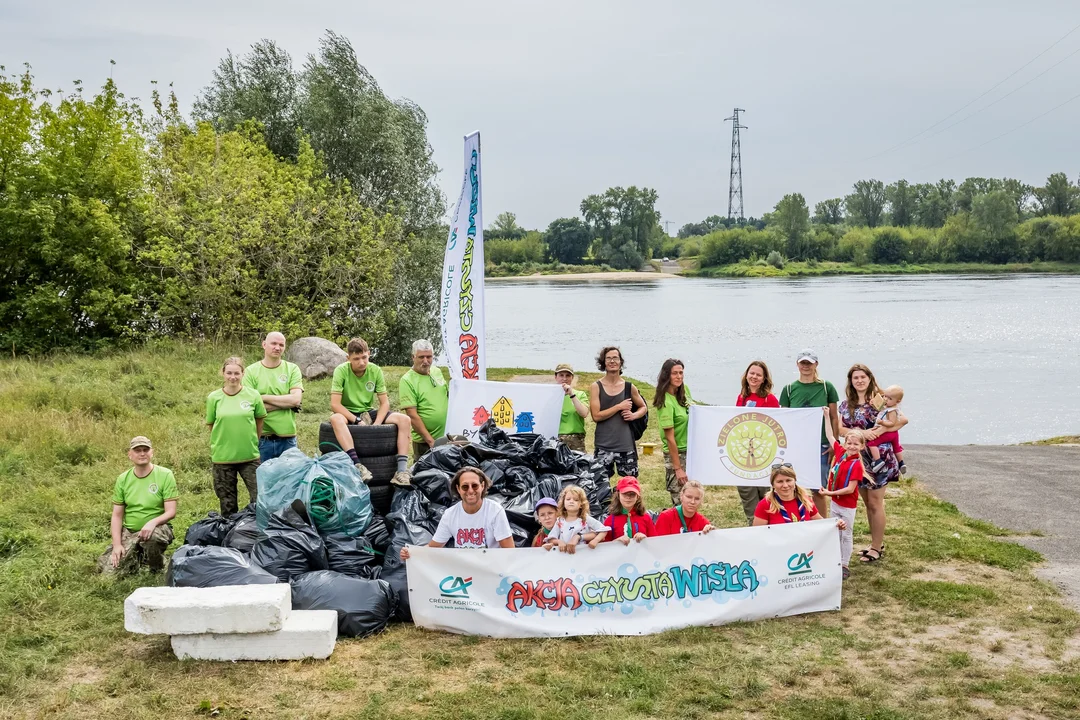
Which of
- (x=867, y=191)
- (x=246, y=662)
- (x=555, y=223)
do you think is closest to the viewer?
(x=246, y=662)

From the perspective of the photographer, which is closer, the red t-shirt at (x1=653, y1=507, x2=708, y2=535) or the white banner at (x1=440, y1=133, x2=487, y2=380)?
the red t-shirt at (x1=653, y1=507, x2=708, y2=535)

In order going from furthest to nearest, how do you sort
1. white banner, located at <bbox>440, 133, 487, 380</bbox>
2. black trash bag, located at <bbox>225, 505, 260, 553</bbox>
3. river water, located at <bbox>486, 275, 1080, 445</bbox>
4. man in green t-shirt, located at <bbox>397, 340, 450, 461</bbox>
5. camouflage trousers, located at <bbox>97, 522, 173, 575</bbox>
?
1. river water, located at <bbox>486, 275, 1080, 445</bbox>
2. white banner, located at <bbox>440, 133, 487, 380</bbox>
3. man in green t-shirt, located at <bbox>397, 340, 450, 461</bbox>
4. camouflage trousers, located at <bbox>97, 522, 173, 575</bbox>
5. black trash bag, located at <bbox>225, 505, 260, 553</bbox>

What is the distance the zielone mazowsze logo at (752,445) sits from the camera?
342 inches

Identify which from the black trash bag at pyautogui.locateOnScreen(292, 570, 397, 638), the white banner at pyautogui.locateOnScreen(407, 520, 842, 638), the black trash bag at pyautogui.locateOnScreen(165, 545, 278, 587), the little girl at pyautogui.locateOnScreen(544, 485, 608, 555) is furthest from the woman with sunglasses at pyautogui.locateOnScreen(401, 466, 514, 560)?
the black trash bag at pyautogui.locateOnScreen(165, 545, 278, 587)

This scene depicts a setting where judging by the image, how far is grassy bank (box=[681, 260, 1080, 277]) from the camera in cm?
10681

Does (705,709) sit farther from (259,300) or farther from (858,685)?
(259,300)

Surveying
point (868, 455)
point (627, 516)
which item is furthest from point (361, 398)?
point (868, 455)

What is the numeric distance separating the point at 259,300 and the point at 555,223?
108606 millimetres

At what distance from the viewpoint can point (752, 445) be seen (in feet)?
28.6

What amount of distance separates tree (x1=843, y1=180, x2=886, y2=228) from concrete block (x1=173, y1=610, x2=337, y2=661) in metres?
146

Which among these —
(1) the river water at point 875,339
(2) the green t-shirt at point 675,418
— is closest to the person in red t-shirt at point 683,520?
(2) the green t-shirt at point 675,418

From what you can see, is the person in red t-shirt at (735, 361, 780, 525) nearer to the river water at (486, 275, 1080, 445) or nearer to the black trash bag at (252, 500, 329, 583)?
the black trash bag at (252, 500, 329, 583)

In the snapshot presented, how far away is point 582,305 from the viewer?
78562 mm

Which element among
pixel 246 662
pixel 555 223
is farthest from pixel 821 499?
pixel 555 223
